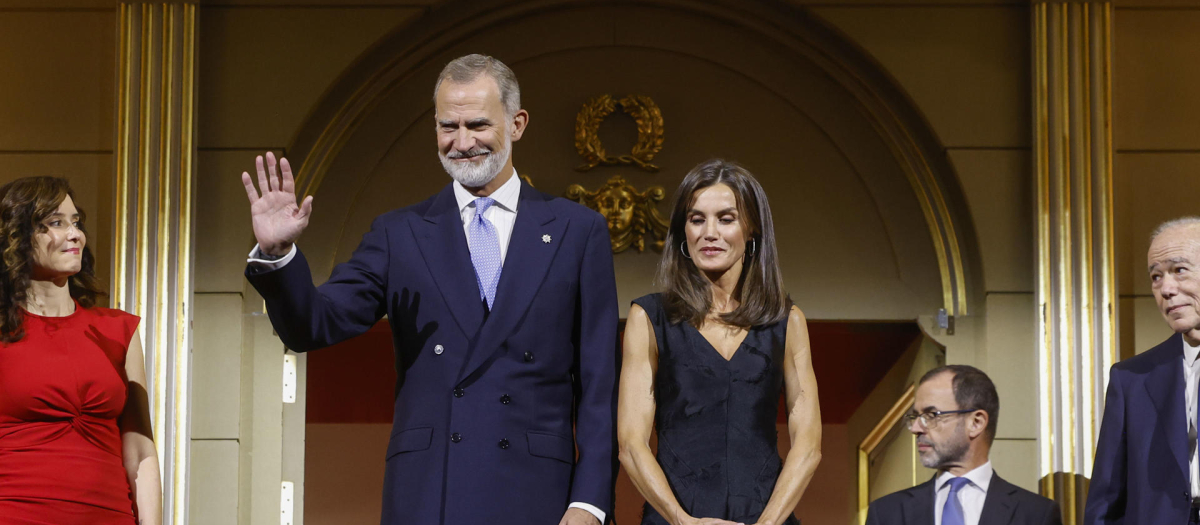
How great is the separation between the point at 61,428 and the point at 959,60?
11.2 feet

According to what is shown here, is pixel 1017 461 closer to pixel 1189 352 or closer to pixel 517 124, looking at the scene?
pixel 1189 352

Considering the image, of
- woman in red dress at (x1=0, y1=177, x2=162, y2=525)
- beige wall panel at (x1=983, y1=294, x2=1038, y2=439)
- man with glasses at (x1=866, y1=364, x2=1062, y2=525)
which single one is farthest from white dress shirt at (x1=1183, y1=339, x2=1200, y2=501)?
woman in red dress at (x1=0, y1=177, x2=162, y2=525)

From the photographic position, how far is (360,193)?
5.38m

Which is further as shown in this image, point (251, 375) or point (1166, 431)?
point (251, 375)

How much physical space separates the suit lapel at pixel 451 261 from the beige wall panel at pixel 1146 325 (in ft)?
10.0

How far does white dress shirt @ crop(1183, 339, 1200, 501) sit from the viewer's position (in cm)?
334

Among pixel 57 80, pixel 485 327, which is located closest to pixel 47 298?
pixel 485 327

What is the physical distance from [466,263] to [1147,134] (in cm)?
326

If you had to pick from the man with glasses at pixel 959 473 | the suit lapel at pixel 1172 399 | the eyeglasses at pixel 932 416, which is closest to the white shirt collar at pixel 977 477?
the man with glasses at pixel 959 473

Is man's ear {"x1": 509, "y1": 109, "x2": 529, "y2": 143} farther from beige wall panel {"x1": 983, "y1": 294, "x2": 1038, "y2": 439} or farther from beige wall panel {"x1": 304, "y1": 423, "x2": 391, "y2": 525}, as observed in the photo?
beige wall panel {"x1": 304, "y1": 423, "x2": 391, "y2": 525}

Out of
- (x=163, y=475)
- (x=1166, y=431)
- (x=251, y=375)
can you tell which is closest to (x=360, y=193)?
(x=251, y=375)

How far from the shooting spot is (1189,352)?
3463 millimetres

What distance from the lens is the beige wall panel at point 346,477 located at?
22.3 ft

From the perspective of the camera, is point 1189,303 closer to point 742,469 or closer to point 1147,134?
point 742,469
